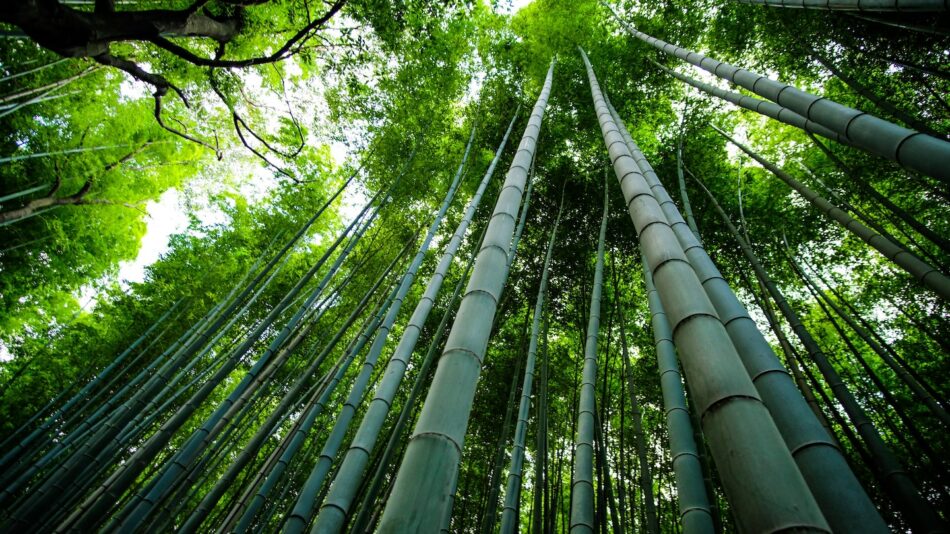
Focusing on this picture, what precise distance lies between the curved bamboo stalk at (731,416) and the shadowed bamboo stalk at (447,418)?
502 mm

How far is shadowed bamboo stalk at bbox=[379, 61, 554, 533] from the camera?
74cm

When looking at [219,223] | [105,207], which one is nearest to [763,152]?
[219,223]

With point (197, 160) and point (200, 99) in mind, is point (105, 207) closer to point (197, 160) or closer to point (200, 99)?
point (197, 160)

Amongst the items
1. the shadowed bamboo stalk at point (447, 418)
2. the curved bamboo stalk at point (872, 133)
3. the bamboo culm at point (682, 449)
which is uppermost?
the curved bamboo stalk at point (872, 133)

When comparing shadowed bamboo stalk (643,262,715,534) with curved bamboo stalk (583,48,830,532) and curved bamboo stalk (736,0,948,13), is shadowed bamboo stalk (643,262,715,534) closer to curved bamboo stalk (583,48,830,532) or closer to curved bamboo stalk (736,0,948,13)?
curved bamboo stalk (583,48,830,532)

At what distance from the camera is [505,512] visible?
2.20 meters

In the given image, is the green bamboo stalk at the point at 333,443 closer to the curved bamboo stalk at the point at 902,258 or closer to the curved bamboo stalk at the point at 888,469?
the curved bamboo stalk at the point at 888,469

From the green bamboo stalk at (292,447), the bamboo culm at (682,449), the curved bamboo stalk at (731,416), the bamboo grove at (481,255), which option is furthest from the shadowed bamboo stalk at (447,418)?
the green bamboo stalk at (292,447)

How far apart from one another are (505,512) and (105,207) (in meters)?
7.93

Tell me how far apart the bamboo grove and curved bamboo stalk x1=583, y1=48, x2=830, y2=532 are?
0.04ft

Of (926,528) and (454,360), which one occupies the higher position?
(926,528)

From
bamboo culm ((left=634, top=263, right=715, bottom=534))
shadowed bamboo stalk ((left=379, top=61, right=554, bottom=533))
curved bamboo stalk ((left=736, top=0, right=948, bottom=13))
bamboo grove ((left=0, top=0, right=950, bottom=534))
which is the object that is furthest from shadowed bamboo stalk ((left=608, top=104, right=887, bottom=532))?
curved bamboo stalk ((left=736, top=0, right=948, bottom=13))

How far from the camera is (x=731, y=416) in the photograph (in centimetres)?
76

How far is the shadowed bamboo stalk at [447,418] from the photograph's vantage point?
29.0 inches
